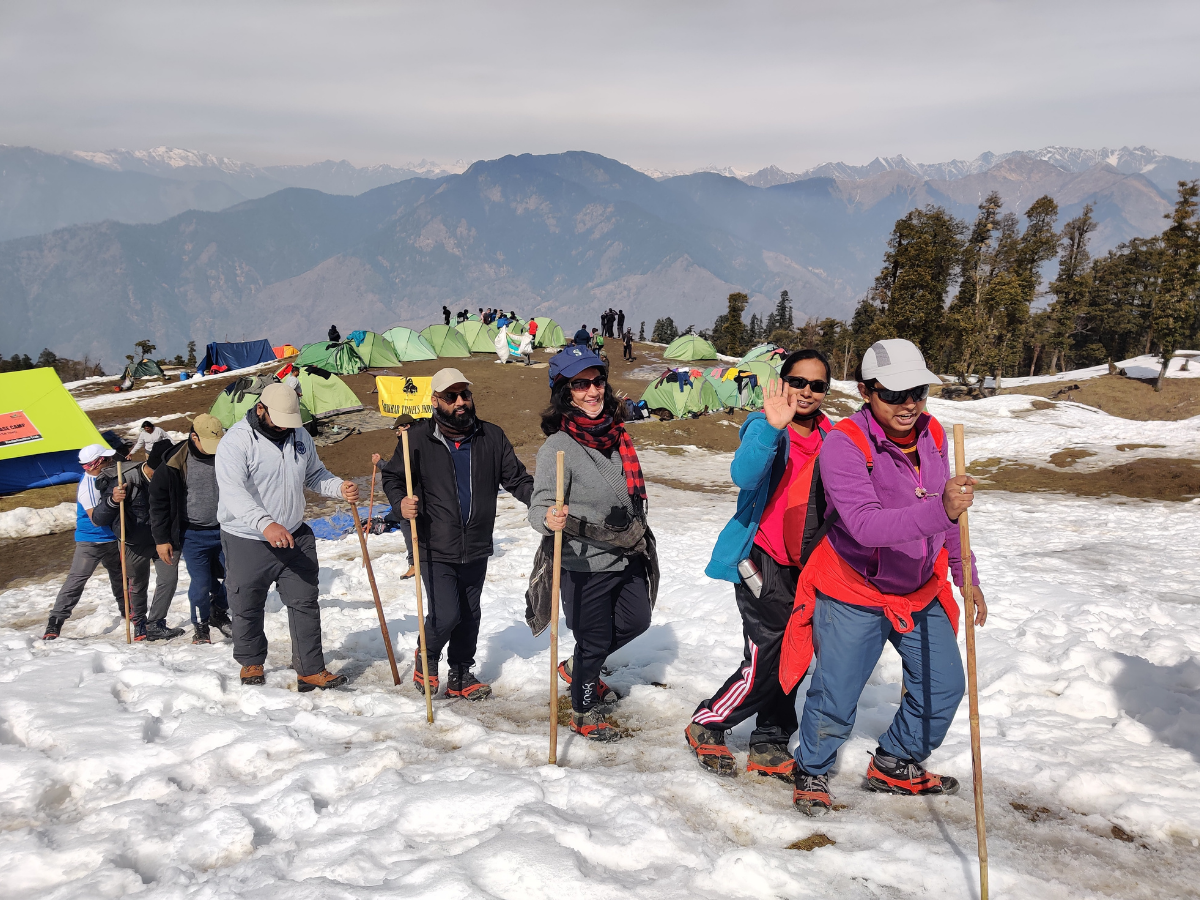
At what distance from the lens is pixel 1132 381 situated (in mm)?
38594

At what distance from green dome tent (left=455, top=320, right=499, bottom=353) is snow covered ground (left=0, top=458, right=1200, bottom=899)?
29.8 m

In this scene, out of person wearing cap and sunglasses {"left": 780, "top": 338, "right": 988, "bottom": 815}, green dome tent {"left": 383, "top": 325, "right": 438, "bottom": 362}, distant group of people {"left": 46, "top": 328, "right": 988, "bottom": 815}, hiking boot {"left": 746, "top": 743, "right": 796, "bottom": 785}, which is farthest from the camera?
green dome tent {"left": 383, "top": 325, "right": 438, "bottom": 362}

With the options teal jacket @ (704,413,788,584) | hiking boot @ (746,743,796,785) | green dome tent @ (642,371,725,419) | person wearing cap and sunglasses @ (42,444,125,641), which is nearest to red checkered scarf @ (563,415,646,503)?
teal jacket @ (704,413,788,584)

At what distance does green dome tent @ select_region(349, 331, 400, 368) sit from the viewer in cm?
2922

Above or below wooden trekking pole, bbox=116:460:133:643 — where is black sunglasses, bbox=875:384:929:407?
above

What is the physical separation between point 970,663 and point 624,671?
9.73 feet

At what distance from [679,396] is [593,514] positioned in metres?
21.2

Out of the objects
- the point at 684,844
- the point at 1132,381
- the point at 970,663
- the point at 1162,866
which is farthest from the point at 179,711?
the point at 1132,381

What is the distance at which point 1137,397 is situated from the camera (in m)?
36.5

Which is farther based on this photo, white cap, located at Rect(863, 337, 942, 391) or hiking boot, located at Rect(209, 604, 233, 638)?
hiking boot, located at Rect(209, 604, 233, 638)

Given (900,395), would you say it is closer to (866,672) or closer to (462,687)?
(866,672)

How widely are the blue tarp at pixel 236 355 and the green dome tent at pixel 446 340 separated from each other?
789cm

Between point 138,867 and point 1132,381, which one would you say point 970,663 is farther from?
point 1132,381

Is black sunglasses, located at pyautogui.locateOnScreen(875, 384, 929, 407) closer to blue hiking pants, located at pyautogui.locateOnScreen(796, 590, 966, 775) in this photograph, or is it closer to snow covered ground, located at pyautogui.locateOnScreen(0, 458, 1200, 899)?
blue hiking pants, located at pyautogui.locateOnScreen(796, 590, 966, 775)
